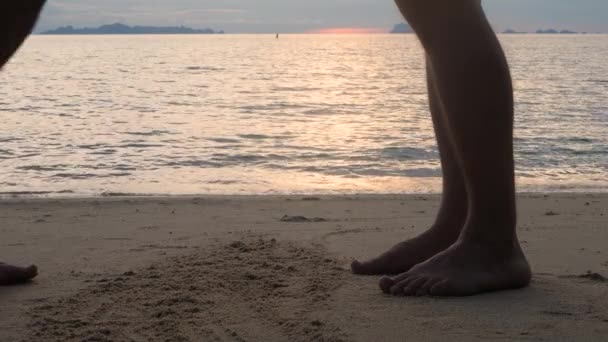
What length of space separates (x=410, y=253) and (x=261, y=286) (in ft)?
1.85

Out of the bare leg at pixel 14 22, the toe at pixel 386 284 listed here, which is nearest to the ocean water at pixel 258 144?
the toe at pixel 386 284

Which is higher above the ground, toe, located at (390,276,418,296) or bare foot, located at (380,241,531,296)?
bare foot, located at (380,241,531,296)

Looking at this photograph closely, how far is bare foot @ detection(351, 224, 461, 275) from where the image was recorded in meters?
2.65

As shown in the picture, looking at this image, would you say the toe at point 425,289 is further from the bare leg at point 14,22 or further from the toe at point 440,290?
the bare leg at point 14,22

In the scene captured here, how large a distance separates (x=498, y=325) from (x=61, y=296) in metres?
1.28

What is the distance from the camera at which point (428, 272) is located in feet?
7.88

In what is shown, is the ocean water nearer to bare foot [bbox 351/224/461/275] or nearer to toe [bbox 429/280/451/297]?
bare foot [bbox 351/224/461/275]

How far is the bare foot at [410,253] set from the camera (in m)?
2.65

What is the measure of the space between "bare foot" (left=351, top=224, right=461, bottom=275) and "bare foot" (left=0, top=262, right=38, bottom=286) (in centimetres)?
106

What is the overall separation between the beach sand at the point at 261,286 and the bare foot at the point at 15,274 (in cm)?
4

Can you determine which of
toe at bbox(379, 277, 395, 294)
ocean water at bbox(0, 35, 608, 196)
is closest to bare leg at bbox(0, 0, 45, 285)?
Result: toe at bbox(379, 277, 395, 294)

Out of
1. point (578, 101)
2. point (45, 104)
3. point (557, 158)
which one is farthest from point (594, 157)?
point (45, 104)

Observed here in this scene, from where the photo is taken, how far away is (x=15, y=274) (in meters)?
2.51

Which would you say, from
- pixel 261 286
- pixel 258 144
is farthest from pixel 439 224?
pixel 258 144
